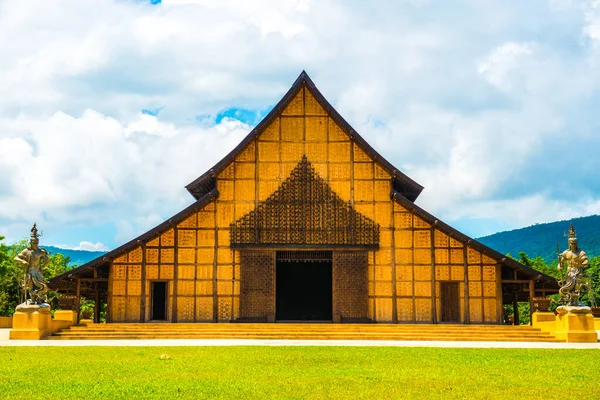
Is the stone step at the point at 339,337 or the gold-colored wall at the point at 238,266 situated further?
the gold-colored wall at the point at 238,266

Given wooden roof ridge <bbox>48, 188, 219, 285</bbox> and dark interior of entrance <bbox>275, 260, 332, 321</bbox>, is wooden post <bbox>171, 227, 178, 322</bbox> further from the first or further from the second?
dark interior of entrance <bbox>275, 260, 332, 321</bbox>

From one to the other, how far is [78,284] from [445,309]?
14.0 meters

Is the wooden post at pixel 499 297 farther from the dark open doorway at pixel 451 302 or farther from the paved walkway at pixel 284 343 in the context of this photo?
the paved walkway at pixel 284 343

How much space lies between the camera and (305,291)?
37562mm

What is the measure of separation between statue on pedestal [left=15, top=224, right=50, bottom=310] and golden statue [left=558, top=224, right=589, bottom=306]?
17.1 m

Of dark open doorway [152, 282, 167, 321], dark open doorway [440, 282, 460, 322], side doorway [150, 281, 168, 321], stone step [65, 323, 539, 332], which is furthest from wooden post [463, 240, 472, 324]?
dark open doorway [152, 282, 167, 321]

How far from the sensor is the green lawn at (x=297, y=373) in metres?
12.3

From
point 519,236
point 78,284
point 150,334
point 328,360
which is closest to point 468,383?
point 328,360

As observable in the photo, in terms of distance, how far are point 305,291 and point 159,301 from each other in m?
8.05

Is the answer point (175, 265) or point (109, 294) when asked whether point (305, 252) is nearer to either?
point (175, 265)

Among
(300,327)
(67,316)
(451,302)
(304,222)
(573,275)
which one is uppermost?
(304,222)

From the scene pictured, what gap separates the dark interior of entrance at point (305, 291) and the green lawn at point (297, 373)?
16052mm

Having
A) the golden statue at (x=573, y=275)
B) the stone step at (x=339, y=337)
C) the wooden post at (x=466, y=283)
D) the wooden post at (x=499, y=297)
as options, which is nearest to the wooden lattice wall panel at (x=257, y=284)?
the stone step at (x=339, y=337)

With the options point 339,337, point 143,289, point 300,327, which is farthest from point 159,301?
point 339,337
